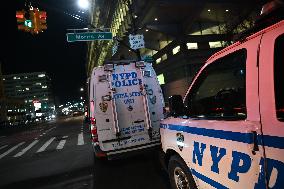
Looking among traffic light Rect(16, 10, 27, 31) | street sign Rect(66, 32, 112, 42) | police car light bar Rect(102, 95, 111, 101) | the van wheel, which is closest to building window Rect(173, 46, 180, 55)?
street sign Rect(66, 32, 112, 42)

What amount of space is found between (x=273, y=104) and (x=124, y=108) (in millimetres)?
5770

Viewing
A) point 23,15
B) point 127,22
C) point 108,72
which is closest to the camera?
point 108,72

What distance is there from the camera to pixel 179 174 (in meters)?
4.78

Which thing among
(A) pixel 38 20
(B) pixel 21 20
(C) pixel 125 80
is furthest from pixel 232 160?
(A) pixel 38 20

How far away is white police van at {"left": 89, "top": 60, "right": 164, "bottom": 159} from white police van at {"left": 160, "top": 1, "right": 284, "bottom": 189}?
3.65 meters

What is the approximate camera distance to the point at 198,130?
3926 mm

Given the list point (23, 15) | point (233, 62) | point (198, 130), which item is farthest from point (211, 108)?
point (23, 15)

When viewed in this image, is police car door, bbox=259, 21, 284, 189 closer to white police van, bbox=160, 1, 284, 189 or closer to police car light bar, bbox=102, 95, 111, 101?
white police van, bbox=160, 1, 284, 189

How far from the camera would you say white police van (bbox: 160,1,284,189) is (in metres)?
2.70

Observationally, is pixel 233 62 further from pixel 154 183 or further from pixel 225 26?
pixel 225 26

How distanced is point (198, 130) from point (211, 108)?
355mm

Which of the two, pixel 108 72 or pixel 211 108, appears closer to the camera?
pixel 211 108

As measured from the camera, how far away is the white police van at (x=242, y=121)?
270cm

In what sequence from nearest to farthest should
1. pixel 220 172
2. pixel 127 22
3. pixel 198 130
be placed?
pixel 220 172 → pixel 198 130 → pixel 127 22
